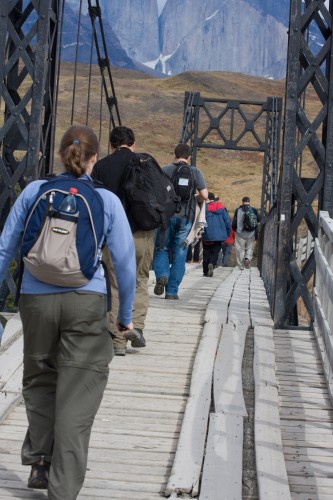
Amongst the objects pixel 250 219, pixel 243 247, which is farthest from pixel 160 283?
pixel 243 247

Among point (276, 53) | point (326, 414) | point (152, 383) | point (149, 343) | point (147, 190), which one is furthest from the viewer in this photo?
point (276, 53)

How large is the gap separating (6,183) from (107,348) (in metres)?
4.45

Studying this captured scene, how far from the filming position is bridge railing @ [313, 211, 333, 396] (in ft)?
19.0

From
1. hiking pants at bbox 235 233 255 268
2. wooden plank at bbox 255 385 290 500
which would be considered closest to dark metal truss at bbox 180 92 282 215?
hiking pants at bbox 235 233 255 268

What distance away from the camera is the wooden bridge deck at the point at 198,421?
4.05 m

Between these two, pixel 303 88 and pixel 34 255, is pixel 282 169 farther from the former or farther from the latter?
pixel 34 255

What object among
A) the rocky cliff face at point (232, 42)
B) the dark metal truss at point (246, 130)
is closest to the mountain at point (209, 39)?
the rocky cliff face at point (232, 42)

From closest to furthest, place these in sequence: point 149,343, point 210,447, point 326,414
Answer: point 210,447, point 326,414, point 149,343

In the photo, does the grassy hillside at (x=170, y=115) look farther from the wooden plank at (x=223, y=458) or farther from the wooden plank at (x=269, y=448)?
the wooden plank at (x=223, y=458)

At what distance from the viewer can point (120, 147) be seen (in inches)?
248

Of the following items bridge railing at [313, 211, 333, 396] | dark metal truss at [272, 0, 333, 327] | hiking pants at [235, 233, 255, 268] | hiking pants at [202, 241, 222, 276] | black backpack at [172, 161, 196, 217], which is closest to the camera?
bridge railing at [313, 211, 333, 396]

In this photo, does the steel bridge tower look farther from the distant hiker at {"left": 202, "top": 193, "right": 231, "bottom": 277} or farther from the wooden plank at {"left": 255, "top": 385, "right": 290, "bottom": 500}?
the distant hiker at {"left": 202, "top": 193, "right": 231, "bottom": 277}

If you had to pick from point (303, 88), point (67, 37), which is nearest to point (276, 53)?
point (67, 37)

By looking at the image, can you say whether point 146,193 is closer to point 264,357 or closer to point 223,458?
point 264,357
